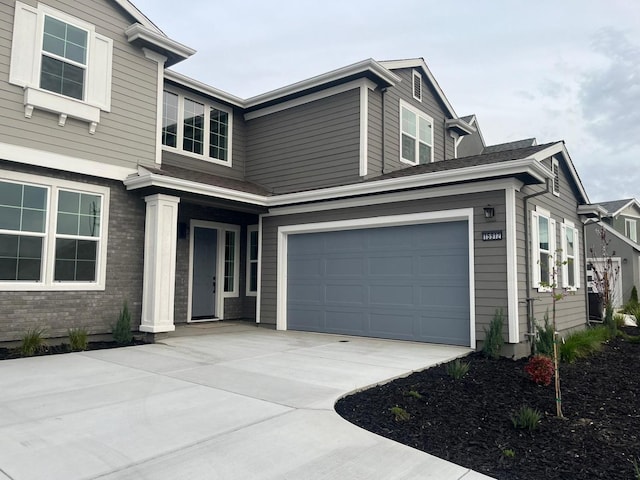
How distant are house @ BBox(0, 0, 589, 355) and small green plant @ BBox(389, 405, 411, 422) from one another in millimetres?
3865

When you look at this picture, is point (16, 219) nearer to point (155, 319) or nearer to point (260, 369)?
point (155, 319)

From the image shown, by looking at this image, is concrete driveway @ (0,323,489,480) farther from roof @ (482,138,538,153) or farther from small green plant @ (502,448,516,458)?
roof @ (482,138,538,153)

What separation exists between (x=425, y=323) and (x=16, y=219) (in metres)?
7.32

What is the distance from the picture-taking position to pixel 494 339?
7.50 m

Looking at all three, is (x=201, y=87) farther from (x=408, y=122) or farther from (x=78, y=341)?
(x=78, y=341)

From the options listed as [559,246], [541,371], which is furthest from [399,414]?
[559,246]

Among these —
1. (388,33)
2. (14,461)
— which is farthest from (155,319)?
(388,33)

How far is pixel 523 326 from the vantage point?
7840 mm

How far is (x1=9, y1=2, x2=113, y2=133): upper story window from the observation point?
784 centimetres

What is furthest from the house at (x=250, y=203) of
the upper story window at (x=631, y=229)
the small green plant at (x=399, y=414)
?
the upper story window at (x=631, y=229)

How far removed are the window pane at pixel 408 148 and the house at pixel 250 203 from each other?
52 mm

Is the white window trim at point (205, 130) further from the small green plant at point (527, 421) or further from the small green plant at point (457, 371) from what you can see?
the small green plant at point (527, 421)

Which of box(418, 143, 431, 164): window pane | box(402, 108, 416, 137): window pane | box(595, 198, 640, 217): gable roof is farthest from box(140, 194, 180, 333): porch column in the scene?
box(595, 198, 640, 217): gable roof

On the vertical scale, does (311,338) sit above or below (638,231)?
below
